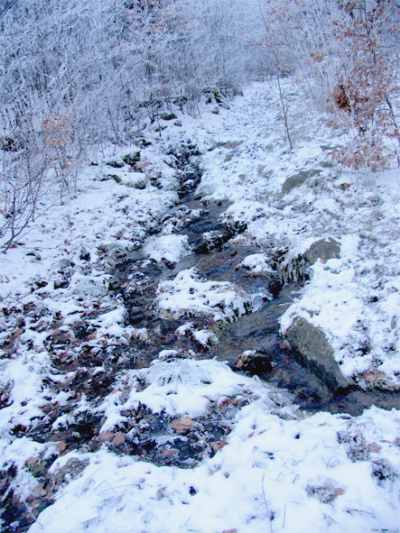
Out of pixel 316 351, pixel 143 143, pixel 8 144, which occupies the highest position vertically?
pixel 8 144

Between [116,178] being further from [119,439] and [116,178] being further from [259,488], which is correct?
[259,488]

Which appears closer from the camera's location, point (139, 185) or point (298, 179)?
point (298, 179)

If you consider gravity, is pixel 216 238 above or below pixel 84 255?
below

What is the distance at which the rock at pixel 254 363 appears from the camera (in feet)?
15.4

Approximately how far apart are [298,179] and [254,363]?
18.1 feet

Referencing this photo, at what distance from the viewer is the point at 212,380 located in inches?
174

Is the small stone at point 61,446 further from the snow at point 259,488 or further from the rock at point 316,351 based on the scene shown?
the rock at point 316,351

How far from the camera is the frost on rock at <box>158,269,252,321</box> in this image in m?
6.01

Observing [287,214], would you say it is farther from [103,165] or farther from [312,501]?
[103,165]

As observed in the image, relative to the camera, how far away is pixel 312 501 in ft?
8.81

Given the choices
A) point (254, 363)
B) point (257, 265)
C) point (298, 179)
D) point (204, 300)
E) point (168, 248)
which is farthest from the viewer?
point (298, 179)

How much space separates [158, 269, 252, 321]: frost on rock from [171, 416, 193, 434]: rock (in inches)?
80.4

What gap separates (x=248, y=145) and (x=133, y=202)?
5007 mm

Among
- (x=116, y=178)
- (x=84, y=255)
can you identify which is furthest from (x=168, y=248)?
(x=116, y=178)
